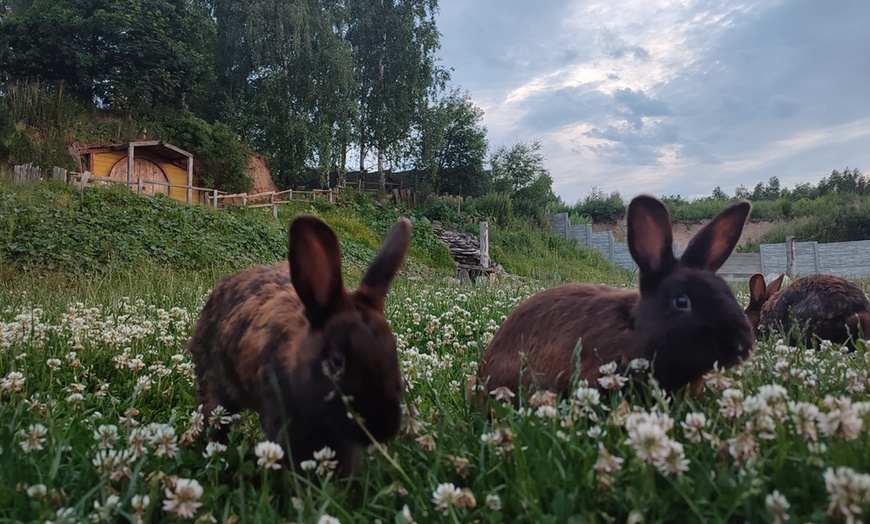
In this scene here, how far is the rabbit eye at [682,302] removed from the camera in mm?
2393

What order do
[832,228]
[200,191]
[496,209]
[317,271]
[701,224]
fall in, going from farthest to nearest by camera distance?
1. [701,224]
2. [832,228]
3. [496,209]
4. [200,191]
5. [317,271]

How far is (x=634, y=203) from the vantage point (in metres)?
2.64

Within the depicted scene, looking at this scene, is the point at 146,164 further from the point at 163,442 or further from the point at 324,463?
the point at 324,463

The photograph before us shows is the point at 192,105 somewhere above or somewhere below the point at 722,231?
above

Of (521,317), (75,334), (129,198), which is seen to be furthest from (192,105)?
(521,317)

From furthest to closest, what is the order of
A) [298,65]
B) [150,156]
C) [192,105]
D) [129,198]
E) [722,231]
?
[192,105] < [298,65] < [150,156] < [129,198] < [722,231]

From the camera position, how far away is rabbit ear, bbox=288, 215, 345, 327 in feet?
6.67

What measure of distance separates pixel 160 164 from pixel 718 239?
3325 centimetres

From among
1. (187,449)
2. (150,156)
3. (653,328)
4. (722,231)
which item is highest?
(150,156)

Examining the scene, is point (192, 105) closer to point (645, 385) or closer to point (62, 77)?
point (62, 77)

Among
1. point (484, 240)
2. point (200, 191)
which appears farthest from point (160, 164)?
point (484, 240)

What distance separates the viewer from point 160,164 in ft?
100

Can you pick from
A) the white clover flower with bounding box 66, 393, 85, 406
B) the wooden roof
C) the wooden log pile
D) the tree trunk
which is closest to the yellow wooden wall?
the wooden roof

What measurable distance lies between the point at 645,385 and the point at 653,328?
0.29m
